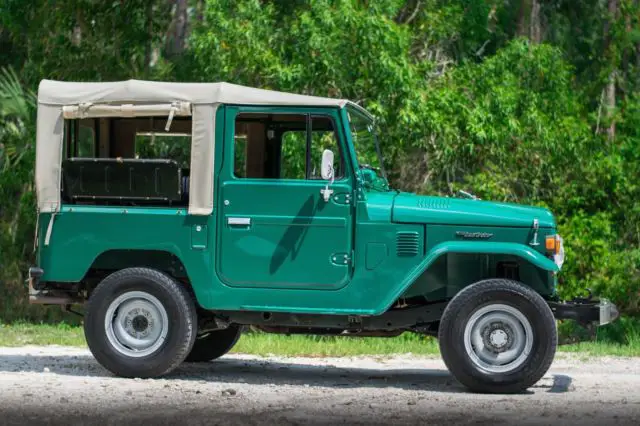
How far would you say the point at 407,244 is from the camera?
978 centimetres

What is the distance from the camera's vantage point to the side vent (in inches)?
385

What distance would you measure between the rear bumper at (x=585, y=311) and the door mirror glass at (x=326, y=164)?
6.81 feet

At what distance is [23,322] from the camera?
17844 mm

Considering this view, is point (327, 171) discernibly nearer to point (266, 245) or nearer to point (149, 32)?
point (266, 245)

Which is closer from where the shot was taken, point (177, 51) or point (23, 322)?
point (23, 322)

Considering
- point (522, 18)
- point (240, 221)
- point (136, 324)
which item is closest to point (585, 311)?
point (240, 221)

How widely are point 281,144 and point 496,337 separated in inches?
99.2

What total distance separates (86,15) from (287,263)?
12.0 meters

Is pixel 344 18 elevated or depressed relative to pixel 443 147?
elevated

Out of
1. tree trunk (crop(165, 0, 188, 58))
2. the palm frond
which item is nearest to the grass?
the palm frond

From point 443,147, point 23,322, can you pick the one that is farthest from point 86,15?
point 443,147

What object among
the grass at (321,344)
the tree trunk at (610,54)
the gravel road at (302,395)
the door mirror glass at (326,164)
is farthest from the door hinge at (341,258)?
the tree trunk at (610,54)

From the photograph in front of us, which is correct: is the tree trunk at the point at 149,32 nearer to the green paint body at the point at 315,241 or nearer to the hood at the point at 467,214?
the green paint body at the point at 315,241

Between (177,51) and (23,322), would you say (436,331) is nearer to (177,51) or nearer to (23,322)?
(23,322)
